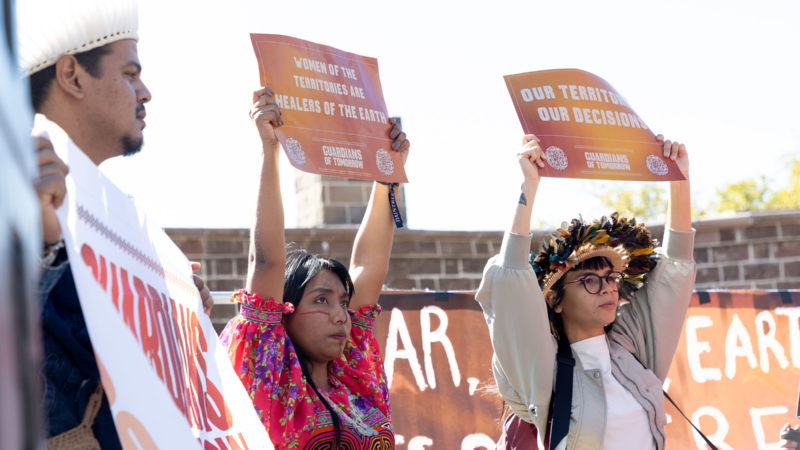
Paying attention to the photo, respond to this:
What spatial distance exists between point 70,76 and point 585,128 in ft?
7.04

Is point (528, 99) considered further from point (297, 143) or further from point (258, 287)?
point (258, 287)

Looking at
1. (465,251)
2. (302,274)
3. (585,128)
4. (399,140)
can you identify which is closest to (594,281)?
(585,128)

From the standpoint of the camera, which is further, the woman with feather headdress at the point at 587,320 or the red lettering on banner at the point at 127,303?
the woman with feather headdress at the point at 587,320

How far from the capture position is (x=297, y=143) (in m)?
2.84

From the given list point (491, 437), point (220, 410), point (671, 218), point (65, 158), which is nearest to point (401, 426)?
point (491, 437)

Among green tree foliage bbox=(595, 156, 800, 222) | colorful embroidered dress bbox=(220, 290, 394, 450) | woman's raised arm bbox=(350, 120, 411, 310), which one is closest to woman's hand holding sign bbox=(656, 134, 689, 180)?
woman's raised arm bbox=(350, 120, 411, 310)

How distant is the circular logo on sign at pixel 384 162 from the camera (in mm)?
3137

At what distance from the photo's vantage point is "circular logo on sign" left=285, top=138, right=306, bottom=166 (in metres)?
2.78

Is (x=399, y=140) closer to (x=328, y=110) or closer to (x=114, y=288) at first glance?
(x=328, y=110)

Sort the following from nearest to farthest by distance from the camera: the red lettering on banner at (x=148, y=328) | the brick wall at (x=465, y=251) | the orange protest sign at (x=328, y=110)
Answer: the red lettering on banner at (x=148, y=328), the orange protest sign at (x=328, y=110), the brick wall at (x=465, y=251)

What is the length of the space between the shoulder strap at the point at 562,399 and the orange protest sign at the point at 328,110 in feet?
3.01

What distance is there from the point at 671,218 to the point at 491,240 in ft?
15.5

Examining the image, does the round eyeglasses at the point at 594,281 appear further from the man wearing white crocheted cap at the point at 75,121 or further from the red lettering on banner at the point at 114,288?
the red lettering on banner at the point at 114,288

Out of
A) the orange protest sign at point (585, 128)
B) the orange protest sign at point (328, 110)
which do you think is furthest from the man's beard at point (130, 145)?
the orange protest sign at point (585, 128)
